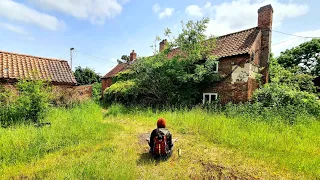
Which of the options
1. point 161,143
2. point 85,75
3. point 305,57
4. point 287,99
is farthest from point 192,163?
point 85,75

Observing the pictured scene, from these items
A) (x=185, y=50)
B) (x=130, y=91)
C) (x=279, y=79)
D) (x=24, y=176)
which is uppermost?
(x=185, y=50)

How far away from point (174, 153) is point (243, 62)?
973 centimetres

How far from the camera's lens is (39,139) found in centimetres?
727

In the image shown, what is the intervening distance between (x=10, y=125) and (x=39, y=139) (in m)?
2.65

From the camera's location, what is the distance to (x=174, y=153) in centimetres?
702

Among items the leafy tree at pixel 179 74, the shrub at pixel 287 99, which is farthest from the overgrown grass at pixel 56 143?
the shrub at pixel 287 99

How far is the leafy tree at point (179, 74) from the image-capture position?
14516 millimetres

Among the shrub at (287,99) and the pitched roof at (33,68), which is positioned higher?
the pitched roof at (33,68)

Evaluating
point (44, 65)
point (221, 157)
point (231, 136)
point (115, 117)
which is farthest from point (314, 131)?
point (44, 65)

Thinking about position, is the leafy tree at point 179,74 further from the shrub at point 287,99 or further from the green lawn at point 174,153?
the green lawn at point 174,153

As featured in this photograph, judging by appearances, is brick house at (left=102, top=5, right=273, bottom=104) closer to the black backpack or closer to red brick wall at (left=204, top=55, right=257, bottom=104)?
red brick wall at (left=204, top=55, right=257, bottom=104)

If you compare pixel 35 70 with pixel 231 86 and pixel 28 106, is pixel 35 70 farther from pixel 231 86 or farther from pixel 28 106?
pixel 231 86

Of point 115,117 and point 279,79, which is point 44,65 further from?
point 279,79

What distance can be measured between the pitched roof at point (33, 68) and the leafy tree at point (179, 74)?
4.89 metres
